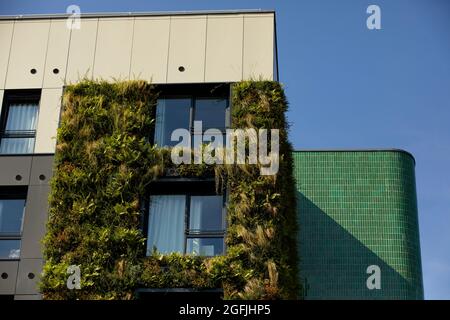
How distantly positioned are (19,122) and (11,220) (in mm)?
2657

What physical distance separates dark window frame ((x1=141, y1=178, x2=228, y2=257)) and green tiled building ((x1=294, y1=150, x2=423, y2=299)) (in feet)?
52.3

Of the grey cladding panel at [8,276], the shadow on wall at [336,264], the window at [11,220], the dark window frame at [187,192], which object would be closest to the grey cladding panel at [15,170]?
the window at [11,220]

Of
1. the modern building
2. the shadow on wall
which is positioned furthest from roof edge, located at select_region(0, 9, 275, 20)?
the shadow on wall

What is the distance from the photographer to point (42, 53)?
20.0 meters

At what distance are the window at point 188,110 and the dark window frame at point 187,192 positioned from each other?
107cm

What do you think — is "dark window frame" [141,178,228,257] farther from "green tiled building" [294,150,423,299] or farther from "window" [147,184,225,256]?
"green tiled building" [294,150,423,299]

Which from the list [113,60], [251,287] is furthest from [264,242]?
[113,60]

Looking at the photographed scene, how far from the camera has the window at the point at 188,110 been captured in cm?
1891

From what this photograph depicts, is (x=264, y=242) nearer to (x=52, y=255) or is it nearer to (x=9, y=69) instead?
(x=52, y=255)

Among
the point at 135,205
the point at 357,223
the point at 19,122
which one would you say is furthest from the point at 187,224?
the point at 357,223

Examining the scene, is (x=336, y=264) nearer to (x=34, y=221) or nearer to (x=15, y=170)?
(x=34, y=221)

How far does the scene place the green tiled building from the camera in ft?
112

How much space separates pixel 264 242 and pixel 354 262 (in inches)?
710
